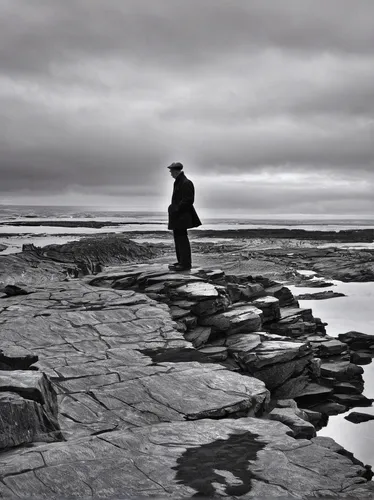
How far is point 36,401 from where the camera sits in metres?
6.24

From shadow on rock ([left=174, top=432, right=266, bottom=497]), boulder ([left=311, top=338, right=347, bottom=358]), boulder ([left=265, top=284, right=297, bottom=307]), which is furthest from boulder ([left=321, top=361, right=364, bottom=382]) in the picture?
shadow on rock ([left=174, top=432, right=266, bottom=497])

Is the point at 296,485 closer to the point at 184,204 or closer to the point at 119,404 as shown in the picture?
the point at 119,404

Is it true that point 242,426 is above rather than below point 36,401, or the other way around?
below

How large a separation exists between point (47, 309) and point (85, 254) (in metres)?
18.3

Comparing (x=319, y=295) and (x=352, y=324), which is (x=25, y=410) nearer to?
(x=352, y=324)

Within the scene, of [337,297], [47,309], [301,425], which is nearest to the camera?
[301,425]

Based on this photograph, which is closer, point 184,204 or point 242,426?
point 242,426

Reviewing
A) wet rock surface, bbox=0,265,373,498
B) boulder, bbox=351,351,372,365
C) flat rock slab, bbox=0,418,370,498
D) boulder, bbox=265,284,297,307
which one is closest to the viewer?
flat rock slab, bbox=0,418,370,498

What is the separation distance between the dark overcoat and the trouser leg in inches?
9.3

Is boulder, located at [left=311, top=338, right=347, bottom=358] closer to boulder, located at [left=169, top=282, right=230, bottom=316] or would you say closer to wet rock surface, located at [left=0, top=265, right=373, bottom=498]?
A: wet rock surface, located at [left=0, top=265, right=373, bottom=498]

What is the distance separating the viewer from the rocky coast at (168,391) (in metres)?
5.27

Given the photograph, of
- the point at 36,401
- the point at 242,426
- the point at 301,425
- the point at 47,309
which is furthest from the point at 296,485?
the point at 47,309

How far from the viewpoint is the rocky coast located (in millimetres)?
5266

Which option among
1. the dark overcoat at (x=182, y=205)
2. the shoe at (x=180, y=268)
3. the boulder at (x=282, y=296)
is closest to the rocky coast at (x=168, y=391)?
the shoe at (x=180, y=268)
